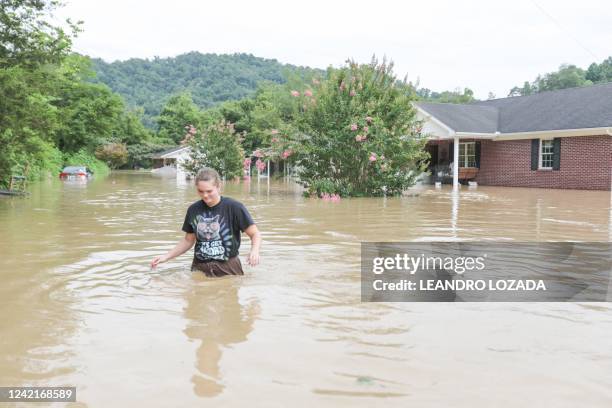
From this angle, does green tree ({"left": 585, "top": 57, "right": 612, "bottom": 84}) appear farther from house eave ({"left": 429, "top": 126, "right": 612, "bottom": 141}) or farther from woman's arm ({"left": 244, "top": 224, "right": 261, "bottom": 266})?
woman's arm ({"left": 244, "top": 224, "right": 261, "bottom": 266})

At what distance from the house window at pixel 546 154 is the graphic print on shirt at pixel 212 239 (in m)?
24.7

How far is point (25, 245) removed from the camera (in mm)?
9336

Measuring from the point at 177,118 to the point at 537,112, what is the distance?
8949 cm

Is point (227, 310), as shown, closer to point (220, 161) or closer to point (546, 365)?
point (546, 365)

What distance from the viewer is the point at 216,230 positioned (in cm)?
642

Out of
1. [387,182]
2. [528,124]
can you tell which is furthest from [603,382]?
[528,124]

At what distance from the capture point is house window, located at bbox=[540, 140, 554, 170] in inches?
1113

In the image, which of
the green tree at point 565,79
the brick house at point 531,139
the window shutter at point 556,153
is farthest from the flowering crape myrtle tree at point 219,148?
the green tree at point 565,79

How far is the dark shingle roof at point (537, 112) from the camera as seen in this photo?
26.8 metres

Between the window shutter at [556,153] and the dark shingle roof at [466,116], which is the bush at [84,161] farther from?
the window shutter at [556,153]

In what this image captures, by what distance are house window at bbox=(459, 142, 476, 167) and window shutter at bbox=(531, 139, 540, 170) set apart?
12.6 feet

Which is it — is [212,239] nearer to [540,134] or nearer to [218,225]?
[218,225]

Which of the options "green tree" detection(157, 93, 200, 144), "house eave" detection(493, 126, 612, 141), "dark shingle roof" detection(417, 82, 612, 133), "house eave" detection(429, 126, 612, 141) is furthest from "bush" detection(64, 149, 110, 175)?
"house eave" detection(493, 126, 612, 141)

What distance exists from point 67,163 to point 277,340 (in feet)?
207
